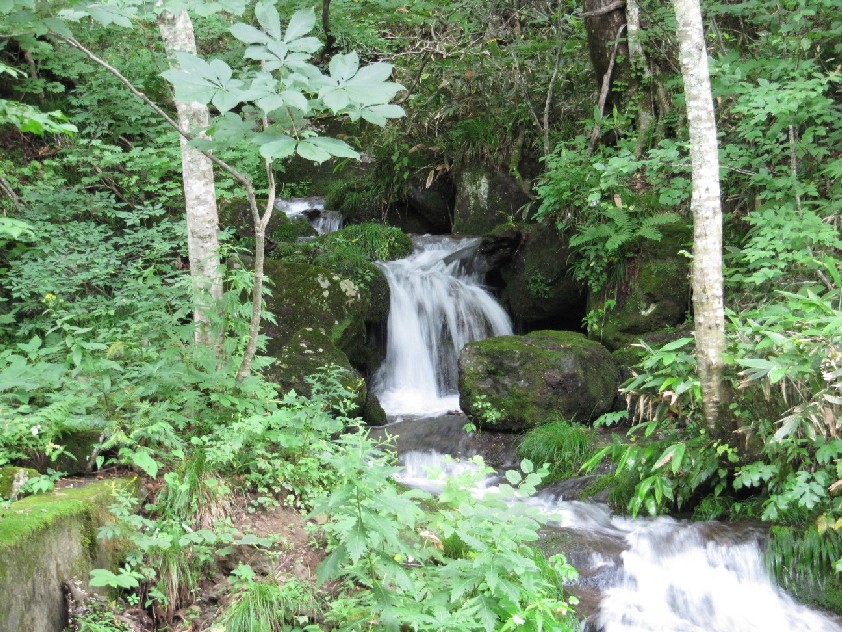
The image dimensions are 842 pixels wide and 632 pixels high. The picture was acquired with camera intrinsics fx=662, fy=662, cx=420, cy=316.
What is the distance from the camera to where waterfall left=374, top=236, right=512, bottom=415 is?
370 inches

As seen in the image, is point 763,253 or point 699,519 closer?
point 699,519

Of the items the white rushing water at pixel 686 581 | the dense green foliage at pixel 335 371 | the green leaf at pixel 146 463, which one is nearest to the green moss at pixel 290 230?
the dense green foliage at pixel 335 371

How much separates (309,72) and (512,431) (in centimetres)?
563

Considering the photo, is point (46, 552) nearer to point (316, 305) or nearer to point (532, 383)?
point (532, 383)

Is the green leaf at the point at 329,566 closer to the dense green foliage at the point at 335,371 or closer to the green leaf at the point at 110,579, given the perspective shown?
the dense green foliage at the point at 335,371

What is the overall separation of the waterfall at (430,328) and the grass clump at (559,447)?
2.07m

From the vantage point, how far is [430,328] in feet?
32.5

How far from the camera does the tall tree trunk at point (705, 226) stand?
478 cm

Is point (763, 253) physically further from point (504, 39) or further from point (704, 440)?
point (504, 39)

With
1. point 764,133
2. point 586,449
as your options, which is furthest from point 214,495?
point 764,133

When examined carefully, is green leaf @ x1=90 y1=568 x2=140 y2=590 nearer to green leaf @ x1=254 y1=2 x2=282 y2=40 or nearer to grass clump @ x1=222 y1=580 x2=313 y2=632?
grass clump @ x1=222 y1=580 x2=313 y2=632

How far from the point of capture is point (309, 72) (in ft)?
8.25

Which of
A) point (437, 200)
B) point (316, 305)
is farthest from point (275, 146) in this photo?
point (437, 200)

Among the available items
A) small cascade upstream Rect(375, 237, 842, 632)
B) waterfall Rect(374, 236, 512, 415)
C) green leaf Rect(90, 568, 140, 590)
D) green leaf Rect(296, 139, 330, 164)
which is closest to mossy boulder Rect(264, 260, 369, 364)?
waterfall Rect(374, 236, 512, 415)
